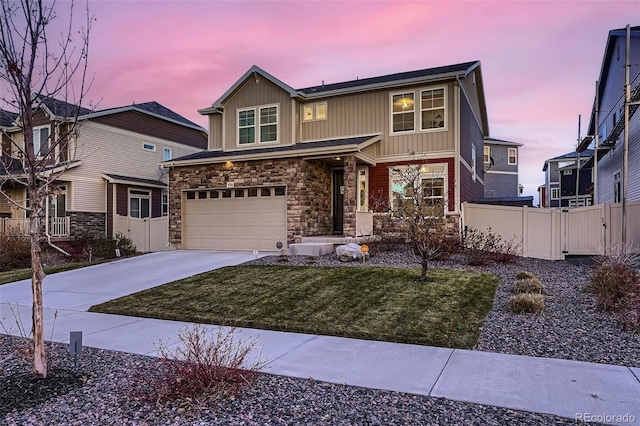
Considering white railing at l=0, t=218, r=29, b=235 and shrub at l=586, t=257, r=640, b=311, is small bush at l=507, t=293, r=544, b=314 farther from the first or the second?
white railing at l=0, t=218, r=29, b=235

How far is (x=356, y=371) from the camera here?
4.48m

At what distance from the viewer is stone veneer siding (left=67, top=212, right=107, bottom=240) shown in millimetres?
18781

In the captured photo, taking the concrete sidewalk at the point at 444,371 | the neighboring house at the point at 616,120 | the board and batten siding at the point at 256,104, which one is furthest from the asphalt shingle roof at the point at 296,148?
the concrete sidewalk at the point at 444,371

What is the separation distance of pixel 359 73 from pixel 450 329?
57.6ft

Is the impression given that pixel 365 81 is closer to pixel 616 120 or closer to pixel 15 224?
pixel 616 120

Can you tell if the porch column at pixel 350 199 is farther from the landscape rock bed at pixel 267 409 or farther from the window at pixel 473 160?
the landscape rock bed at pixel 267 409

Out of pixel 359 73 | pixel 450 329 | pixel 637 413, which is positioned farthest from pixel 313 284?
pixel 359 73

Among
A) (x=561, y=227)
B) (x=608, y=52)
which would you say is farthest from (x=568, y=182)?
(x=561, y=227)

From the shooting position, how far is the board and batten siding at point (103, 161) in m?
19.1

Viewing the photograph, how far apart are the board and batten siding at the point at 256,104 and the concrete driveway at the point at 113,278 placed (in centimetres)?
505

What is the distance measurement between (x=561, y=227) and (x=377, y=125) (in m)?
7.00

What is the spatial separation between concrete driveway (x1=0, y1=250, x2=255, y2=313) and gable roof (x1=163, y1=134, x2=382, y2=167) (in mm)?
3546

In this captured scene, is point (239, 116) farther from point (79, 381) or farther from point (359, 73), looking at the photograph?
point (79, 381)

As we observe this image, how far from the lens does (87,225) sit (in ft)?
63.1
